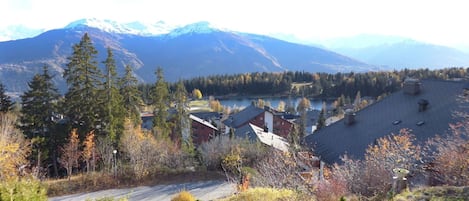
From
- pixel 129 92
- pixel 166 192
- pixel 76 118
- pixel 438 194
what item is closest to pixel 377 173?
pixel 438 194

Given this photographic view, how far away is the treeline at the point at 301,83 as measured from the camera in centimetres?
11294

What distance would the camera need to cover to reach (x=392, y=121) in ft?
70.1

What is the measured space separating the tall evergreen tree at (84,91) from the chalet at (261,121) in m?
28.4

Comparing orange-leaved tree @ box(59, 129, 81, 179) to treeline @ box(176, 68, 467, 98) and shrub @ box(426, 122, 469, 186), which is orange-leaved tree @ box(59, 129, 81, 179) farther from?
treeline @ box(176, 68, 467, 98)

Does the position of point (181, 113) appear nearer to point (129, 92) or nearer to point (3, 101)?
point (129, 92)

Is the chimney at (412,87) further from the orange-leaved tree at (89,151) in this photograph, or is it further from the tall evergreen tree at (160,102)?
the orange-leaved tree at (89,151)

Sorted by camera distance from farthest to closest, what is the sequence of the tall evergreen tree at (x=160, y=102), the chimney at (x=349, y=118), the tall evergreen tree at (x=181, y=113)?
the tall evergreen tree at (x=181, y=113), the tall evergreen tree at (x=160, y=102), the chimney at (x=349, y=118)

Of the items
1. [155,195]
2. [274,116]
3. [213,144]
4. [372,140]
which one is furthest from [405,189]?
[274,116]

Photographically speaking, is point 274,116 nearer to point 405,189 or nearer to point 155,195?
point 155,195

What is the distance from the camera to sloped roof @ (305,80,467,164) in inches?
769

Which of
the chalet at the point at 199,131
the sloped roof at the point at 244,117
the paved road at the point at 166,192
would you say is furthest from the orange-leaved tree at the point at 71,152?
the sloped roof at the point at 244,117

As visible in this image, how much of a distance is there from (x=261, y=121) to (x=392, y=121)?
34022 mm

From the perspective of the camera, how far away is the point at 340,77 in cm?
12688

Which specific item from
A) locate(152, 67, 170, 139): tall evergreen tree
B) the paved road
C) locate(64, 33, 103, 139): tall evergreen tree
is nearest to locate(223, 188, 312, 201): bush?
the paved road
